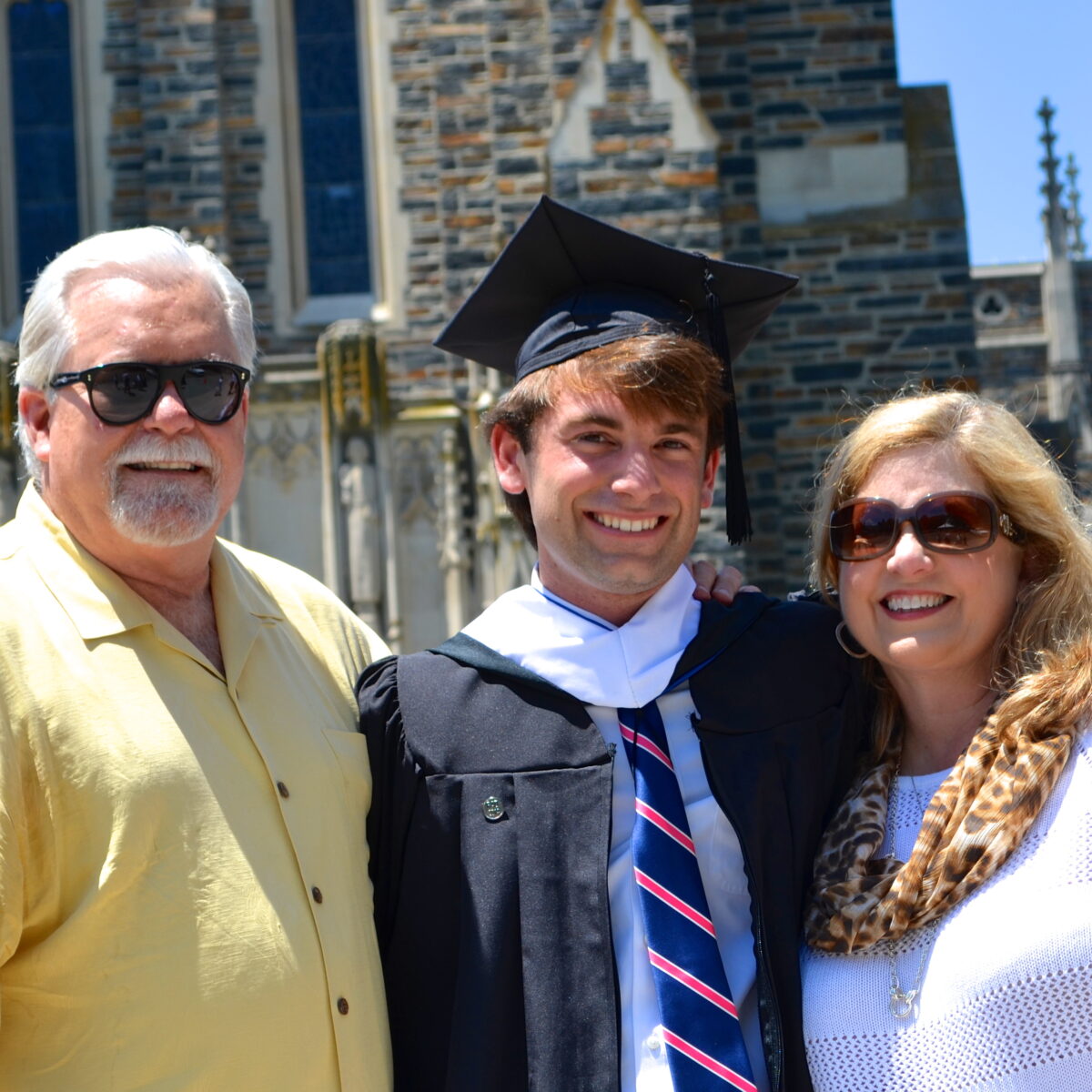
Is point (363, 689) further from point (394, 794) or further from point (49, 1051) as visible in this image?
point (49, 1051)

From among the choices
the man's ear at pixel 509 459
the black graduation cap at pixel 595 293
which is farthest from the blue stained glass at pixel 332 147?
the man's ear at pixel 509 459

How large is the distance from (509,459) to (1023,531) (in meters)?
1.01

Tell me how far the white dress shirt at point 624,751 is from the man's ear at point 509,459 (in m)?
0.20

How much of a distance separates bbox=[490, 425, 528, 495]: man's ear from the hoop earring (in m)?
0.69

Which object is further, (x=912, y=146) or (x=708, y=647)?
(x=912, y=146)

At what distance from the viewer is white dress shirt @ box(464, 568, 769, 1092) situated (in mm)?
2373

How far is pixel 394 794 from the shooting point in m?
2.62

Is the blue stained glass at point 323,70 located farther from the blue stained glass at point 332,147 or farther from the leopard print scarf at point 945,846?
the leopard print scarf at point 945,846

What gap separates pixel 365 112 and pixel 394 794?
8.31 metres

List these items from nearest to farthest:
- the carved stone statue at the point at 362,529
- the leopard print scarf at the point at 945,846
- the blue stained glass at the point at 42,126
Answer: the leopard print scarf at the point at 945,846, the carved stone statue at the point at 362,529, the blue stained glass at the point at 42,126

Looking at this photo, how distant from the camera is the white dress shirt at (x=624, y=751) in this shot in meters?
2.37

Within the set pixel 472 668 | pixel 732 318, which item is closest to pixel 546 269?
pixel 732 318

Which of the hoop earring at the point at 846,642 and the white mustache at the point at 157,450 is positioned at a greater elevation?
the white mustache at the point at 157,450

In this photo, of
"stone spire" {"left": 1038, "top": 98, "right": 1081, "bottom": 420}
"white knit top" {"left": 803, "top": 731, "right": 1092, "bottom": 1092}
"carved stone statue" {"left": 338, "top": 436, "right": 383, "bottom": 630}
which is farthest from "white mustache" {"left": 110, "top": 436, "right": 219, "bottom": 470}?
"stone spire" {"left": 1038, "top": 98, "right": 1081, "bottom": 420}
